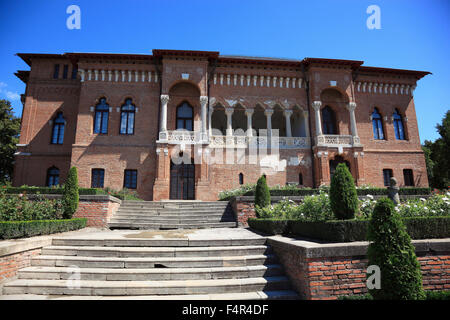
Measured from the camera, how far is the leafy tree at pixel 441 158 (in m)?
26.4

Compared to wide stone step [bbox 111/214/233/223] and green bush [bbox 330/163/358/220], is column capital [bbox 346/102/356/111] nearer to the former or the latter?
wide stone step [bbox 111/214/233/223]

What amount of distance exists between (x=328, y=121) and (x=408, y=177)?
8079 mm

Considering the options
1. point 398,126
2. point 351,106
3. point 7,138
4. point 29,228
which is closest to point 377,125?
point 398,126

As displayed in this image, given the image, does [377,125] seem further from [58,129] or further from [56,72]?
[56,72]

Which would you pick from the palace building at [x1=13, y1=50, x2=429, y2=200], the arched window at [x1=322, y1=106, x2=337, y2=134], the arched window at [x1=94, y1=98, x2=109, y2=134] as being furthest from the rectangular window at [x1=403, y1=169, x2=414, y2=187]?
the arched window at [x1=94, y1=98, x2=109, y2=134]

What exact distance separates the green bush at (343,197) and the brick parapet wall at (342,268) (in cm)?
127

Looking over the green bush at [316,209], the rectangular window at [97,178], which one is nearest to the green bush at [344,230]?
the green bush at [316,209]

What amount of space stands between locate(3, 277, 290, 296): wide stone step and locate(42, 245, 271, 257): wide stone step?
3.12 feet

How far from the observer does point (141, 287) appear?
514 centimetres

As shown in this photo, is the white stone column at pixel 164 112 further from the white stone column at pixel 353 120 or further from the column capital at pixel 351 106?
the white stone column at pixel 353 120

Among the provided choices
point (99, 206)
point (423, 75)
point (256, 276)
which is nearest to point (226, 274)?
point (256, 276)

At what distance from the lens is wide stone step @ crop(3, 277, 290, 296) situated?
5137 millimetres

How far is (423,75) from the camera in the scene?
22.2 metres
